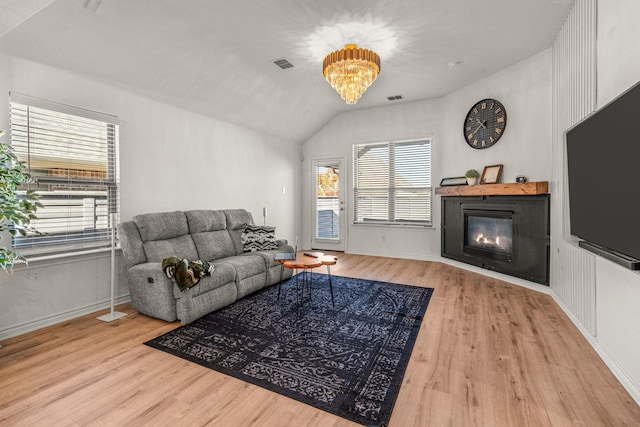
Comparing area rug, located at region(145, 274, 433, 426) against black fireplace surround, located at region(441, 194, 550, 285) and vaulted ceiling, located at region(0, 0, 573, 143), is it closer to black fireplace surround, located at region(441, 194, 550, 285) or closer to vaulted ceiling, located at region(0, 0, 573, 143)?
black fireplace surround, located at region(441, 194, 550, 285)

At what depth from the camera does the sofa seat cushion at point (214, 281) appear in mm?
2978

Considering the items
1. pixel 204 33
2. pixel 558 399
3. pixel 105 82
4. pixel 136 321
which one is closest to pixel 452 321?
pixel 558 399

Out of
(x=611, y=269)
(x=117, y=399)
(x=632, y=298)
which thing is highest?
(x=611, y=269)

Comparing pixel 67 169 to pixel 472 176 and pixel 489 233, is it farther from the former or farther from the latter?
pixel 489 233

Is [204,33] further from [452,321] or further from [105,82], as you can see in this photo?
[452,321]

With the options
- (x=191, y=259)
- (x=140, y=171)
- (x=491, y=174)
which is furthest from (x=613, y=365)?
(x=140, y=171)

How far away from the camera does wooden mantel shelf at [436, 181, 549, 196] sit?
12.7ft

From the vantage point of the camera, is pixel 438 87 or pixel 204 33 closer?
pixel 204 33

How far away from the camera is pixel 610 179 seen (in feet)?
5.44

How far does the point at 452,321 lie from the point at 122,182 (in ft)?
12.8

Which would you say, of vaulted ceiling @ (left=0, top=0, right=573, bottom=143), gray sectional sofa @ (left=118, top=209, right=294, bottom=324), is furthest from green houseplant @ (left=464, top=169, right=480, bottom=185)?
gray sectional sofa @ (left=118, top=209, right=294, bottom=324)

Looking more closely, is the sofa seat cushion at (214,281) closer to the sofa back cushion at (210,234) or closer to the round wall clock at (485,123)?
the sofa back cushion at (210,234)

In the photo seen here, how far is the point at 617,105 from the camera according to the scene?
1547 millimetres

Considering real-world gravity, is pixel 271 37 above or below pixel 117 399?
above
